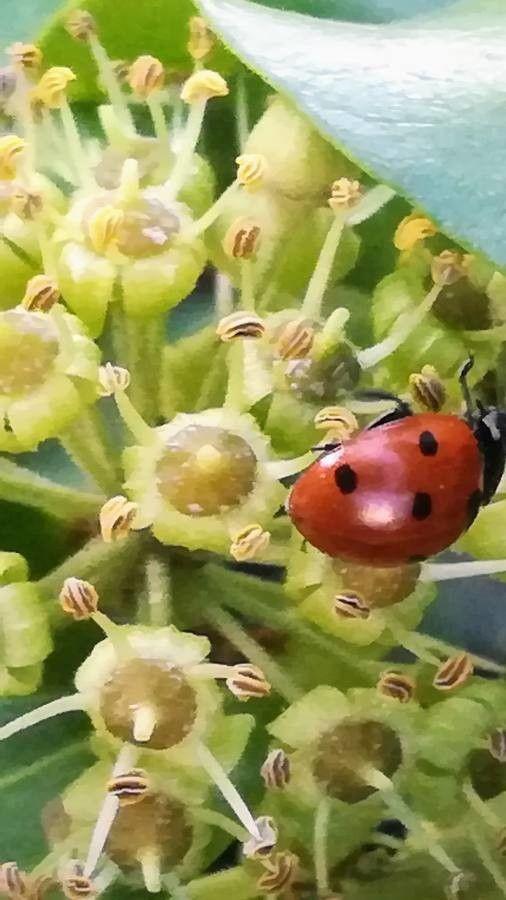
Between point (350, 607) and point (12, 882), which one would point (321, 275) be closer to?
point (350, 607)

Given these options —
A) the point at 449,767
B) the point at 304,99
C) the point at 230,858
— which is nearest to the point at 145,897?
the point at 230,858

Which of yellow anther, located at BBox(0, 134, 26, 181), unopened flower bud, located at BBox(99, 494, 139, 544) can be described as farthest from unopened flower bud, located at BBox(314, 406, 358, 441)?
yellow anther, located at BBox(0, 134, 26, 181)

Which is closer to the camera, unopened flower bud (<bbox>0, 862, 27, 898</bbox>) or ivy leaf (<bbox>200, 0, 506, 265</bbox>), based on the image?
ivy leaf (<bbox>200, 0, 506, 265</bbox>)

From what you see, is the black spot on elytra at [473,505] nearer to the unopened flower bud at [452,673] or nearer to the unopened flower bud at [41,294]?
the unopened flower bud at [452,673]

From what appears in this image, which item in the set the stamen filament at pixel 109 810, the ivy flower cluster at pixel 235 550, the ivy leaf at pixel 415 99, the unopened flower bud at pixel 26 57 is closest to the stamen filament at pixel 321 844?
the ivy flower cluster at pixel 235 550

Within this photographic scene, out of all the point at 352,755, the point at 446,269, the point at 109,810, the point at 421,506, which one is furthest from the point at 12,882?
the point at 446,269

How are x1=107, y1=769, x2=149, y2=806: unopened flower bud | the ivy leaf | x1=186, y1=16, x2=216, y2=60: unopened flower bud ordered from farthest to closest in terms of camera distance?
x1=186, y1=16, x2=216, y2=60: unopened flower bud, x1=107, y1=769, x2=149, y2=806: unopened flower bud, the ivy leaf

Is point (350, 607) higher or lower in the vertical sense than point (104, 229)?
lower

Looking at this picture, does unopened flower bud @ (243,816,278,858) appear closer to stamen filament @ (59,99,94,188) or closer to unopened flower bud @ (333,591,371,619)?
unopened flower bud @ (333,591,371,619)
